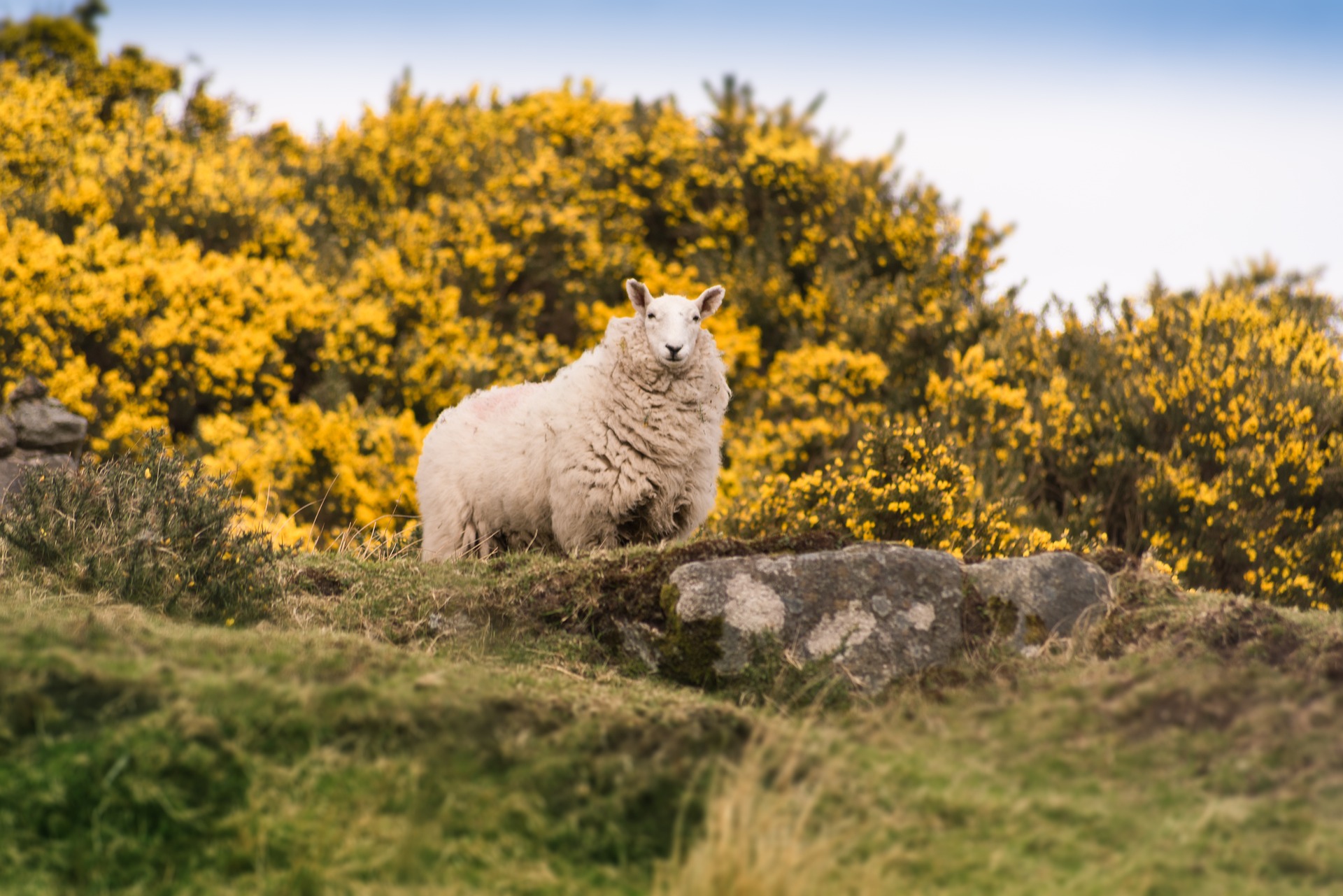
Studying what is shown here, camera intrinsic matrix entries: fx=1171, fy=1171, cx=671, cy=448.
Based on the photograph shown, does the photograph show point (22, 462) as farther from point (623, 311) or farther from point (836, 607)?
point (623, 311)

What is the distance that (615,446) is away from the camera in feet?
20.6

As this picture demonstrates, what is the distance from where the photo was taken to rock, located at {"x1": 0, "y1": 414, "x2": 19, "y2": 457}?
706 centimetres

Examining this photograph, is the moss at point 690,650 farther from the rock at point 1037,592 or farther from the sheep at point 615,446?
the sheep at point 615,446

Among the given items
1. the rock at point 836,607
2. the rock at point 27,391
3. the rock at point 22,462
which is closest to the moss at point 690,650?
the rock at point 836,607

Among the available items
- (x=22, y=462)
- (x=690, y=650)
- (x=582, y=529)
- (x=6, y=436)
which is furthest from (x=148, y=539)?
(x=690, y=650)

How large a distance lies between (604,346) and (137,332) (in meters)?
8.47

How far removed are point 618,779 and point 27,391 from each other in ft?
18.9

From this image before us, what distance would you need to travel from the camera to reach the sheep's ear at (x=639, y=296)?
6648 millimetres

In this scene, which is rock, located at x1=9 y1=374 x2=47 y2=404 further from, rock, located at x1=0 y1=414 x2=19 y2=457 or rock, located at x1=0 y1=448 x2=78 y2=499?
rock, located at x1=0 y1=448 x2=78 y2=499

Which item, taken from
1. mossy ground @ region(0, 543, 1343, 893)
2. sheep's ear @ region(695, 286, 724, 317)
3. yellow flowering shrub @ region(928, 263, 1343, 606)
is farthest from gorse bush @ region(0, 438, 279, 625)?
yellow flowering shrub @ region(928, 263, 1343, 606)

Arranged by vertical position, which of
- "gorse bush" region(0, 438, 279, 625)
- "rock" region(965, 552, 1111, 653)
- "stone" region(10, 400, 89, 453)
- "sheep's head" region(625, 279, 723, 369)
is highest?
"sheep's head" region(625, 279, 723, 369)

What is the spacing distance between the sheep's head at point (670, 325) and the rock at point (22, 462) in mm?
3429

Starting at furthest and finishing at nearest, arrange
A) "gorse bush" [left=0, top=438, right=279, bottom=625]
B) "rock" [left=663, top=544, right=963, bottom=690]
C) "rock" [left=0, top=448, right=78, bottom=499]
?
"rock" [left=0, top=448, right=78, bottom=499] → "gorse bush" [left=0, top=438, right=279, bottom=625] → "rock" [left=663, top=544, right=963, bottom=690]

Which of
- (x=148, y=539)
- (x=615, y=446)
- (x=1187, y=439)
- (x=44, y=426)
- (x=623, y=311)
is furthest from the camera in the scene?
(x=623, y=311)
